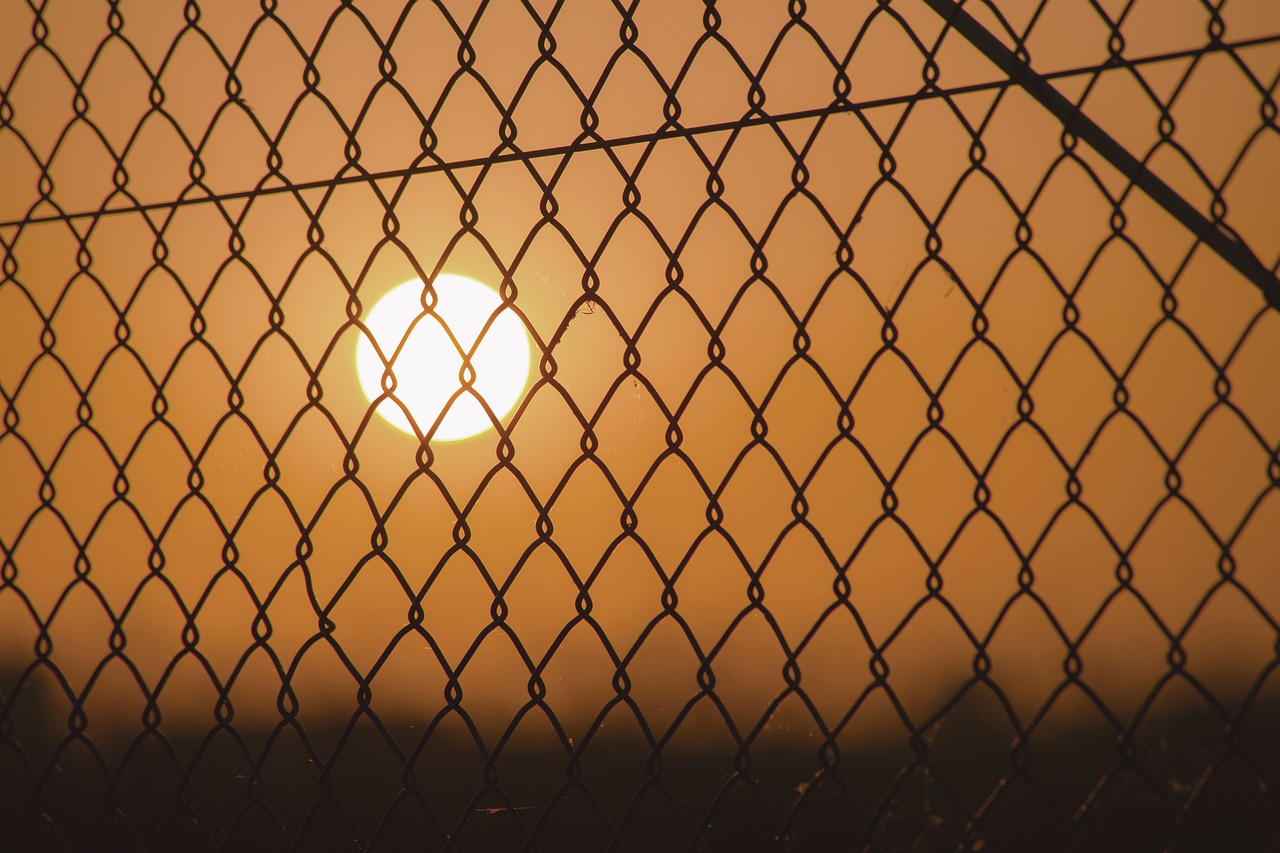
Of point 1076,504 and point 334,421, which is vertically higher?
point 334,421

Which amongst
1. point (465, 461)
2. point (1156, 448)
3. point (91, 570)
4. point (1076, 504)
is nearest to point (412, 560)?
point (465, 461)

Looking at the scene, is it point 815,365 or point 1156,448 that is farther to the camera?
point 815,365

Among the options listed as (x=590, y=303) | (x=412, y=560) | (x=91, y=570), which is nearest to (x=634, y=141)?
(x=590, y=303)

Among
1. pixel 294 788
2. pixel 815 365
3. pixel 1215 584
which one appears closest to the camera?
pixel 1215 584

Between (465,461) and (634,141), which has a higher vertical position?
(634,141)

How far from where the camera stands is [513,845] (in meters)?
1.76

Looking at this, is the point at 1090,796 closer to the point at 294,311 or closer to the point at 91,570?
the point at 294,311

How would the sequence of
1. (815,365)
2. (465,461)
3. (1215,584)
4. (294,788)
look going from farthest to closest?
(294,788) → (465,461) → (815,365) → (1215,584)

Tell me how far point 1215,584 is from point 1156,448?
0.70 ft

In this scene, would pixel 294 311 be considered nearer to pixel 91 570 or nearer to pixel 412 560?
pixel 412 560

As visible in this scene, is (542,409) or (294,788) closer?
(542,409)

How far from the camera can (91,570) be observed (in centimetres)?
200

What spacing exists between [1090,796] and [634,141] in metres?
1.27

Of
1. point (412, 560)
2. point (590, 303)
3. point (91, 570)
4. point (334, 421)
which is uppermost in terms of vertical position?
point (91, 570)
